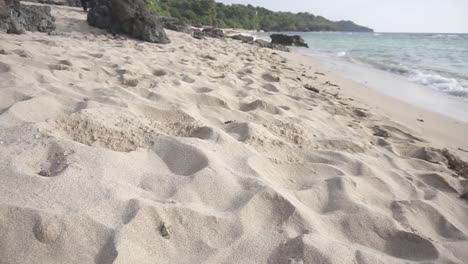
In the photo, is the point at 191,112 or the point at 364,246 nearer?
the point at 364,246

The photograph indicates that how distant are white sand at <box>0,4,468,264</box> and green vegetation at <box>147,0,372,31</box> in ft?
59.0

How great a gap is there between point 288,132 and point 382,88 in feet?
13.9

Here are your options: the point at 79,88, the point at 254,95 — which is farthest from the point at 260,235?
the point at 254,95

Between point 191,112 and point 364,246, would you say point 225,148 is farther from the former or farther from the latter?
point 364,246

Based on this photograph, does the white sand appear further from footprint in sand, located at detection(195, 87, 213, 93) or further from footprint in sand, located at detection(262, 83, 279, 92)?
footprint in sand, located at detection(262, 83, 279, 92)

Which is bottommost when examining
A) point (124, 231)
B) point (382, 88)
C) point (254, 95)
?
point (382, 88)

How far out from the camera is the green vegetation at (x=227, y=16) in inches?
1366

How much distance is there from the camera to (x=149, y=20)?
685cm

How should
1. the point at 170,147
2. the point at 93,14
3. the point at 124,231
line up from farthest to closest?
the point at 93,14, the point at 170,147, the point at 124,231

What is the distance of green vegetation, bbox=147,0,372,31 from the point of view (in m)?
34.7

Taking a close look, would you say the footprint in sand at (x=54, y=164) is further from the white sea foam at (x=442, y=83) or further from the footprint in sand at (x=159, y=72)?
the white sea foam at (x=442, y=83)

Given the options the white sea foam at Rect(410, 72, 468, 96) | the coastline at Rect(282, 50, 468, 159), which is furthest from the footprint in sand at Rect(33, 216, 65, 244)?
the white sea foam at Rect(410, 72, 468, 96)

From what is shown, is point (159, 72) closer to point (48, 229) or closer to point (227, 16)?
point (48, 229)

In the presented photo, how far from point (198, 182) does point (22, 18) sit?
5.73 m
